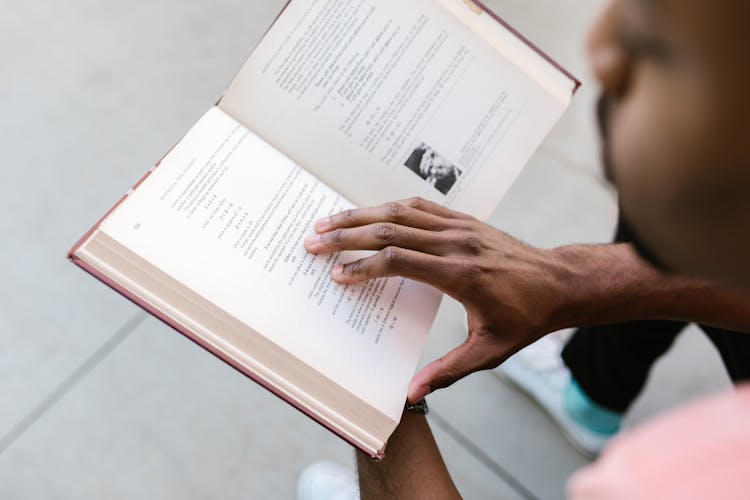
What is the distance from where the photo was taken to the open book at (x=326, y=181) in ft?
1.97

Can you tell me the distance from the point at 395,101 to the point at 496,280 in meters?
0.23

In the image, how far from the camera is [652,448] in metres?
0.34

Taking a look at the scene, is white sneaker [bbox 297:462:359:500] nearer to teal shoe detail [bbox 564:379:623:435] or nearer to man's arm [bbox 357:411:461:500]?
man's arm [bbox 357:411:461:500]

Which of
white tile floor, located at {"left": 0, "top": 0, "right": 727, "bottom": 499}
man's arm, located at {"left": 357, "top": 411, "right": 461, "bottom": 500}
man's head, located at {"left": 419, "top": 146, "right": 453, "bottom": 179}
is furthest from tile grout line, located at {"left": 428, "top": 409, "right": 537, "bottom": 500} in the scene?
man's head, located at {"left": 419, "top": 146, "right": 453, "bottom": 179}

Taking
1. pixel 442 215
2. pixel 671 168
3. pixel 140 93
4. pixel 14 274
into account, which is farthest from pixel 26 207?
pixel 671 168

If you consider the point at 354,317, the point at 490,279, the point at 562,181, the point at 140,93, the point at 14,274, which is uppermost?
the point at 562,181

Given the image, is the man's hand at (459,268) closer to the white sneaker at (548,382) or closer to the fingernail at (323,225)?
the fingernail at (323,225)

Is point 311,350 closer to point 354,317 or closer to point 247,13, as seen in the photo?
point 354,317

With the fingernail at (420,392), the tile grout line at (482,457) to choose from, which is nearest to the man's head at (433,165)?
the fingernail at (420,392)

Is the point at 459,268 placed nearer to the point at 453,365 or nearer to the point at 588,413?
the point at 453,365

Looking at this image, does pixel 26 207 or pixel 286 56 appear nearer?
pixel 286 56

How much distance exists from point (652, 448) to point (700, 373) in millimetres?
1057

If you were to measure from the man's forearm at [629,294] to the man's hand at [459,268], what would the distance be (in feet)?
0.09

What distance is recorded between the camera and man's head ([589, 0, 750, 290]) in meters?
0.30
